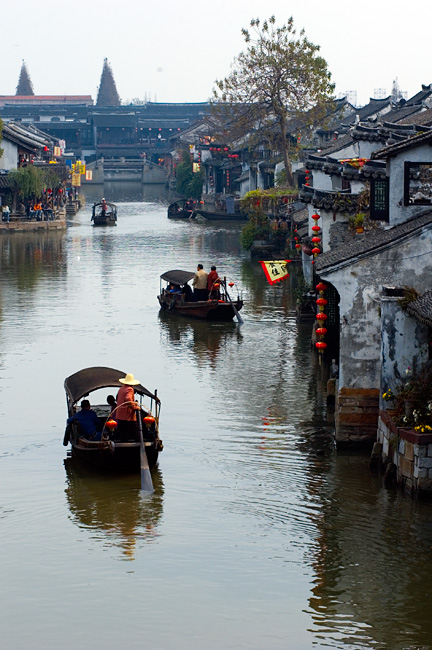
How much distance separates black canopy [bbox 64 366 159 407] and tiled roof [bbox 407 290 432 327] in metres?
4.49

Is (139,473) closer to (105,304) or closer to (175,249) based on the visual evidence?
(105,304)

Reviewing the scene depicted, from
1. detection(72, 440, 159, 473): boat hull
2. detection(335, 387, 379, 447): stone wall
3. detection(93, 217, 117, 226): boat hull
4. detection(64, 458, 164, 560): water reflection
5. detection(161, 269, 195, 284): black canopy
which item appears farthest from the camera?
detection(93, 217, 117, 226): boat hull

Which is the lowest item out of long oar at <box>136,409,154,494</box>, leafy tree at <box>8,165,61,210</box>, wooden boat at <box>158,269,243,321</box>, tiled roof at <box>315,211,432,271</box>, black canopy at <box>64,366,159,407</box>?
long oar at <box>136,409,154,494</box>

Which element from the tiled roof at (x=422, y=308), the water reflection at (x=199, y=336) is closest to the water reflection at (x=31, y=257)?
the water reflection at (x=199, y=336)

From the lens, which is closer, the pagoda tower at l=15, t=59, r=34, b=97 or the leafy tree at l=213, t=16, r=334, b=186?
the leafy tree at l=213, t=16, r=334, b=186

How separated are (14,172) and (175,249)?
1770 centimetres

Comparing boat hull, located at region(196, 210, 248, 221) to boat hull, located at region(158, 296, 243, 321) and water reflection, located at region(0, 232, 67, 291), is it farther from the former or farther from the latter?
boat hull, located at region(158, 296, 243, 321)

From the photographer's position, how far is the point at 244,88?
60.4 m

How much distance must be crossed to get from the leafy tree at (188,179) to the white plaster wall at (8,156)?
26.0 metres

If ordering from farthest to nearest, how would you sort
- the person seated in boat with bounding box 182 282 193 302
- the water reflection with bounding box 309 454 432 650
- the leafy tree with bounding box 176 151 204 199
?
the leafy tree with bounding box 176 151 204 199
the person seated in boat with bounding box 182 282 193 302
the water reflection with bounding box 309 454 432 650

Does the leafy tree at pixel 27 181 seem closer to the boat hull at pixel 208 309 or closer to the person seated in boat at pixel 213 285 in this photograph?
the boat hull at pixel 208 309

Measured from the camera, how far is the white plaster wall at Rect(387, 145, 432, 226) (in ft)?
62.2

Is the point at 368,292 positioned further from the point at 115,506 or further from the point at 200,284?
the point at 200,284

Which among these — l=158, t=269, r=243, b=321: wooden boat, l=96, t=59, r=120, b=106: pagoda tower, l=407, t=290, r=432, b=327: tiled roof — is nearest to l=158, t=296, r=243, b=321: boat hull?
l=158, t=269, r=243, b=321: wooden boat
